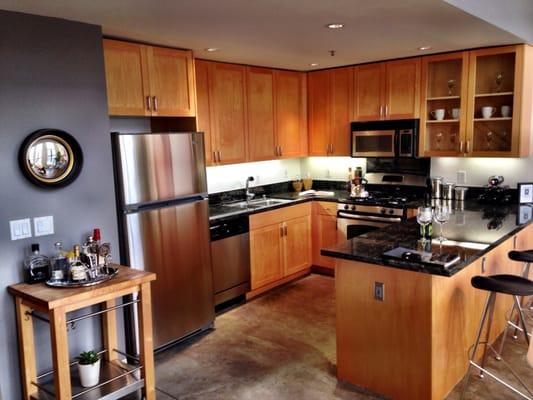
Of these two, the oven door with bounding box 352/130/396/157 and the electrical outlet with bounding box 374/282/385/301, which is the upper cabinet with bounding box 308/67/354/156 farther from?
the electrical outlet with bounding box 374/282/385/301

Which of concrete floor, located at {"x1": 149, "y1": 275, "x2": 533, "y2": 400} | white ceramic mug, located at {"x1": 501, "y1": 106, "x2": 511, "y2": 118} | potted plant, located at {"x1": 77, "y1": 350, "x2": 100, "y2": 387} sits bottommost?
concrete floor, located at {"x1": 149, "y1": 275, "x2": 533, "y2": 400}

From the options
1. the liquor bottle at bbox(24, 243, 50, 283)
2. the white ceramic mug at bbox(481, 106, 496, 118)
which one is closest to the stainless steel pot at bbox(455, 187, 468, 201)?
the white ceramic mug at bbox(481, 106, 496, 118)

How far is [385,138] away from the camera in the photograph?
16.4ft

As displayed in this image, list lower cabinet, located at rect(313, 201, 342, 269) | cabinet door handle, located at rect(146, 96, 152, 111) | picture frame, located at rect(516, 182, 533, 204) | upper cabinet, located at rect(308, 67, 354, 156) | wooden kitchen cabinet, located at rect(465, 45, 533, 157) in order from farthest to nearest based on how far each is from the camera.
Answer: upper cabinet, located at rect(308, 67, 354, 156) < lower cabinet, located at rect(313, 201, 342, 269) < picture frame, located at rect(516, 182, 533, 204) < wooden kitchen cabinet, located at rect(465, 45, 533, 157) < cabinet door handle, located at rect(146, 96, 152, 111)

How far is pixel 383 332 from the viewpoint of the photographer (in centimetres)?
284

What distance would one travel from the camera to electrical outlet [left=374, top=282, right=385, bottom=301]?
2809mm

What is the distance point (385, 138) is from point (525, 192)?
145 cm

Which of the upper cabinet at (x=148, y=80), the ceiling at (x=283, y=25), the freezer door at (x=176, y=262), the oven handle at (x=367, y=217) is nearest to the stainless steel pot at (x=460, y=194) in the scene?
the oven handle at (x=367, y=217)

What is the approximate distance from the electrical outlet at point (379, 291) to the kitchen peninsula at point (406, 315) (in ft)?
0.04

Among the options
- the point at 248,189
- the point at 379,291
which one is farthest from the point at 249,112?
the point at 379,291

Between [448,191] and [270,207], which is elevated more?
[448,191]

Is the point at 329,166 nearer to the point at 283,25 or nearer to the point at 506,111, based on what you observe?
the point at 506,111

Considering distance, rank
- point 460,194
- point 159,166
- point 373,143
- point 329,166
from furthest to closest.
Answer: point 329,166 → point 373,143 → point 460,194 → point 159,166

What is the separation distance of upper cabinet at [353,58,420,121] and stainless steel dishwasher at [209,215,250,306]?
6.13 feet
